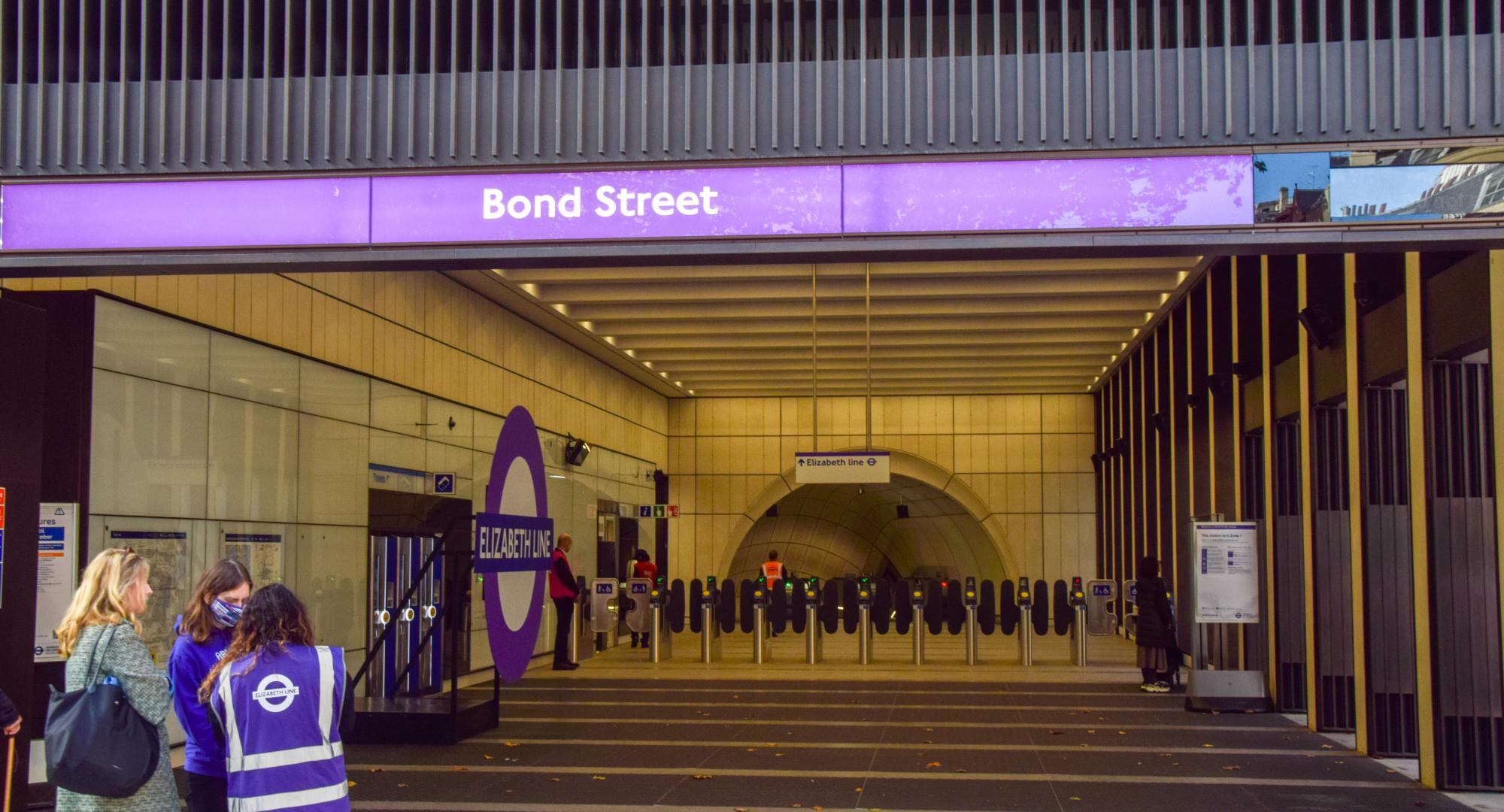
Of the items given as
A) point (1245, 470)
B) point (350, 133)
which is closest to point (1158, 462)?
point (1245, 470)

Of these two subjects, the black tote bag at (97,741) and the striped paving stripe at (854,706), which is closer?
the black tote bag at (97,741)

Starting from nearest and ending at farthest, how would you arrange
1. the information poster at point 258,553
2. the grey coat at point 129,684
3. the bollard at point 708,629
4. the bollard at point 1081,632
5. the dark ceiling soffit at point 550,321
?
the grey coat at point 129,684, the information poster at point 258,553, the dark ceiling soffit at point 550,321, the bollard at point 1081,632, the bollard at point 708,629

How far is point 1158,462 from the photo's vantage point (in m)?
18.8

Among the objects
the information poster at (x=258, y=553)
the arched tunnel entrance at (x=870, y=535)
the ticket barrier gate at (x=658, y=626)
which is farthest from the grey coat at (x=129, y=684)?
the arched tunnel entrance at (x=870, y=535)

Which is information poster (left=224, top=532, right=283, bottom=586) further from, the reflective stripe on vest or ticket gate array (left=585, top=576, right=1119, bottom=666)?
ticket gate array (left=585, top=576, right=1119, bottom=666)

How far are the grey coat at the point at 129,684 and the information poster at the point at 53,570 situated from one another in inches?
159

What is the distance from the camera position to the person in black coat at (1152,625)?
1413cm

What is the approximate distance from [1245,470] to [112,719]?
11578 millimetres

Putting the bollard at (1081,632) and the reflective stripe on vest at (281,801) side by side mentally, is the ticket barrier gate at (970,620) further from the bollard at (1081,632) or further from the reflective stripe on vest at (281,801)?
the reflective stripe on vest at (281,801)

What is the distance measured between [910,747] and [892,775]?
4.41 ft

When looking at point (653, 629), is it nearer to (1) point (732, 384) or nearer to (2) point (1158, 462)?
(2) point (1158, 462)

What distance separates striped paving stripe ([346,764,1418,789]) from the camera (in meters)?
8.75

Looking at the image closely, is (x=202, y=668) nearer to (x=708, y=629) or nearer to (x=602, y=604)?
(x=602, y=604)

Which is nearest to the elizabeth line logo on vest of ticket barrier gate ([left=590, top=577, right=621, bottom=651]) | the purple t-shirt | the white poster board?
the purple t-shirt
